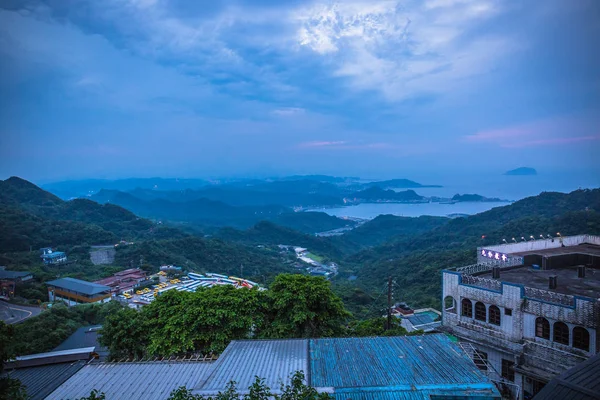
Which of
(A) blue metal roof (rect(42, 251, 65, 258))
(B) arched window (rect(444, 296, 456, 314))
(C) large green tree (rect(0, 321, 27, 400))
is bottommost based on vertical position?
(A) blue metal roof (rect(42, 251, 65, 258))

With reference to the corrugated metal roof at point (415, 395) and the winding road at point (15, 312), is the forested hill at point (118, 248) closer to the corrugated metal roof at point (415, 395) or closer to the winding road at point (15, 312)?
the winding road at point (15, 312)

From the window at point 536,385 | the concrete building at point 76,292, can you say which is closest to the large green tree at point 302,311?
the window at point 536,385

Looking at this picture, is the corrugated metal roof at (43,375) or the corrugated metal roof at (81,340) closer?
the corrugated metal roof at (43,375)

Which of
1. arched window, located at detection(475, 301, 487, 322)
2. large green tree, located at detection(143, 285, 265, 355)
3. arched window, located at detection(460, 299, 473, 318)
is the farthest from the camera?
arched window, located at detection(460, 299, 473, 318)

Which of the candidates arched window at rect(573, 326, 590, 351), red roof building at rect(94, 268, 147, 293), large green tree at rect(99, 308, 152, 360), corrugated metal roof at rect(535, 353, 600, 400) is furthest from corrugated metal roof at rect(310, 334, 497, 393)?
red roof building at rect(94, 268, 147, 293)

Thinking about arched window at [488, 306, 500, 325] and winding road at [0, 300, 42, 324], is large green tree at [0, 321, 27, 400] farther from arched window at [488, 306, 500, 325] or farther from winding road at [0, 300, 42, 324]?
winding road at [0, 300, 42, 324]

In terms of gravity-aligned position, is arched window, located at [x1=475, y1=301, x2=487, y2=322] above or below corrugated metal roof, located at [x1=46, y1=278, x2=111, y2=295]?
above

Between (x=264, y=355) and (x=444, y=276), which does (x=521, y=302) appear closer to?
(x=444, y=276)
